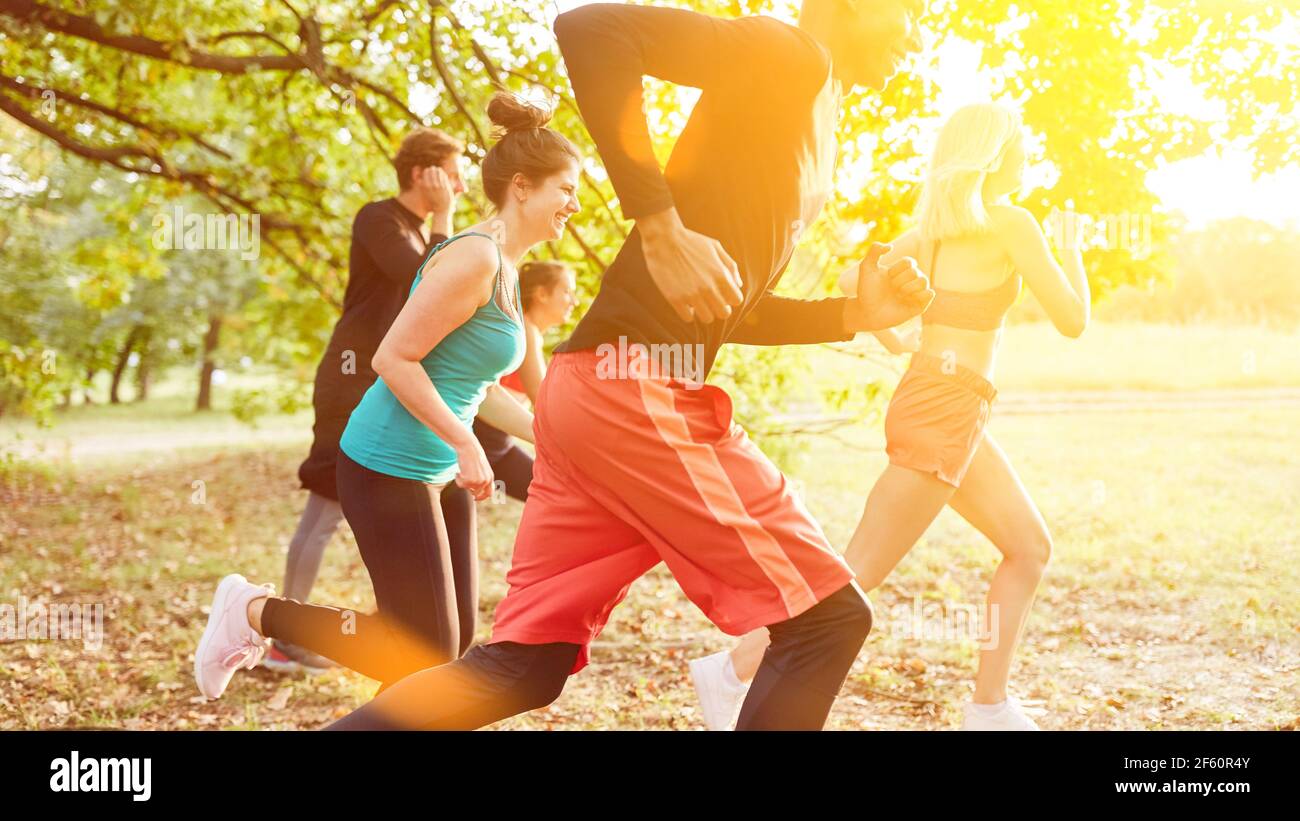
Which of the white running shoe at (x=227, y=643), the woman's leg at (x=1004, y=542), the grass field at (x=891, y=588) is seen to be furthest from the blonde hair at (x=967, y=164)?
the white running shoe at (x=227, y=643)

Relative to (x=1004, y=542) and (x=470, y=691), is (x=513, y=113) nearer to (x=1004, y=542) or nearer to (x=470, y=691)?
(x=470, y=691)

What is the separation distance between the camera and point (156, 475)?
15.4m

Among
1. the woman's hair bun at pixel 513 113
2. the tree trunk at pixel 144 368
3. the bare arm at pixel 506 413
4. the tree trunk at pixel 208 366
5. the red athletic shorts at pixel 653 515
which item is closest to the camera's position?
the red athletic shorts at pixel 653 515

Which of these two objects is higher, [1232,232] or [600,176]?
[1232,232]

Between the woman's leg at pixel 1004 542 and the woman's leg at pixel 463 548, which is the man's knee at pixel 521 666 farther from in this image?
the woman's leg at pixel 1004 542

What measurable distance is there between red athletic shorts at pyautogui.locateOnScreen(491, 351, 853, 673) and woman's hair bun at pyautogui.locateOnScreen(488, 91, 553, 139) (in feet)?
3.11

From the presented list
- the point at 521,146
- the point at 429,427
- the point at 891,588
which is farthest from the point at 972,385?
the point at 891,588

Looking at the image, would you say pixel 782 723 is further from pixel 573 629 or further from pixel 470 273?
pixel 470 273

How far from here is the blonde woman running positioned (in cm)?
350

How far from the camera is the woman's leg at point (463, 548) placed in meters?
3.47

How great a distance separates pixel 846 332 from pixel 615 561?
0.74 meters

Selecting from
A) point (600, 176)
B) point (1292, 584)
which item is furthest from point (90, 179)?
point (1292, 584)

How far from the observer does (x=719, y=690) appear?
3227 mm
